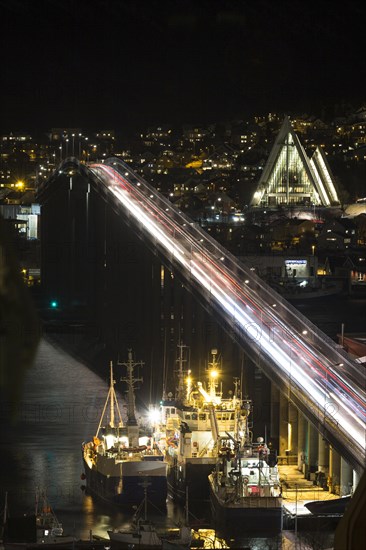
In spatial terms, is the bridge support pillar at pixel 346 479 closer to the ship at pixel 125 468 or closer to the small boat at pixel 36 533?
the ship at pixel 125 468

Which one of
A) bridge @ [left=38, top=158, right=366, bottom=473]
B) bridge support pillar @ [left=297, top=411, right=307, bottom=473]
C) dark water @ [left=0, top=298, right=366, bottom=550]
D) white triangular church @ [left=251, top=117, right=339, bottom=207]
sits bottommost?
dark water @ [left=0, top=298, right=366, bottom=550]

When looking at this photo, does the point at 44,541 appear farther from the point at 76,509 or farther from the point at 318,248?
the point at 318,248

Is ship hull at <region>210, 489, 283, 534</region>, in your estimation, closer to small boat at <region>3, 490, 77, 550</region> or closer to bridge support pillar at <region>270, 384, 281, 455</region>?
small boat at <region>3, 490, 77, 550</region>

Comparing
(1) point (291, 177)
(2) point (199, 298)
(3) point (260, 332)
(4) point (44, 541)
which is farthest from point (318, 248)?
(4) point (44, 541)

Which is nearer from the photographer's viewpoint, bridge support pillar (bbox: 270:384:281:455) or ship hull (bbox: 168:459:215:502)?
ship hull (bbox: 168:459:215:502)

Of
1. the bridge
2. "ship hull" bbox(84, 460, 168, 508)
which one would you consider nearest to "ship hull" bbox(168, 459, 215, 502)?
"ship hull" bbox(84, 460, 168, 508)

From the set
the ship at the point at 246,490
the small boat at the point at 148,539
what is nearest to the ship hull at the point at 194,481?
the ship at the point at 246,490
